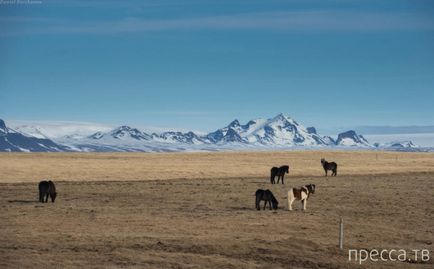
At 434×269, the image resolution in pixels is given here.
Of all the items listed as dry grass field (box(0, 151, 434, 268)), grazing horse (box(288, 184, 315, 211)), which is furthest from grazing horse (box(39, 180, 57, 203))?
grazing horse (box(288, 184, 315, 211))

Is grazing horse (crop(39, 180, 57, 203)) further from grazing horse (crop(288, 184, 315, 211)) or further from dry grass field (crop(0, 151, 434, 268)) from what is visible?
grazing horse (crop(288, 184, 315, 211))

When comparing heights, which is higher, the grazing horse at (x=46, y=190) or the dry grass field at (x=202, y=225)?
the grazing horse at (x=46, y=190)

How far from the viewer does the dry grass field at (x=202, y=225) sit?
21.3 metres

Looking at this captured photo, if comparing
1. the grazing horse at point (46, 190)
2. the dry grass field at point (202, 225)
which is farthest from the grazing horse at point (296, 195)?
the grazing horse at point (46, 190)

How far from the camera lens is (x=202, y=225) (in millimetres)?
27594

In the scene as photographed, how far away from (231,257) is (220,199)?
1541cm

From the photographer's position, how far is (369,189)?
1704 inches

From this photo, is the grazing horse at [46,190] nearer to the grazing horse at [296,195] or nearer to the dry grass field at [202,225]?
the dry grass field at [202,225]

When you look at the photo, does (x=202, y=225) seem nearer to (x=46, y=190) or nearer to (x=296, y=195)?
(x=296, y=195)

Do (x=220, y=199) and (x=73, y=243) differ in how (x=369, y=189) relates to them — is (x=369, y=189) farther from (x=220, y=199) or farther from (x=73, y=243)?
(x=73, y=243)

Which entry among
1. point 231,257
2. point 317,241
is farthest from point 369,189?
point 231,257

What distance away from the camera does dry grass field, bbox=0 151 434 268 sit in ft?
69.8

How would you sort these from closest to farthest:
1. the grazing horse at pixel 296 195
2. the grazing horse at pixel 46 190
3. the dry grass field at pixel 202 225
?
the dry grass field at pixel 202 225 < the grazing horse at pixel 296 195 < the grazing horse at pixel 46 190

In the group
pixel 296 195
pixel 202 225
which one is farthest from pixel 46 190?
pixel 296 195
